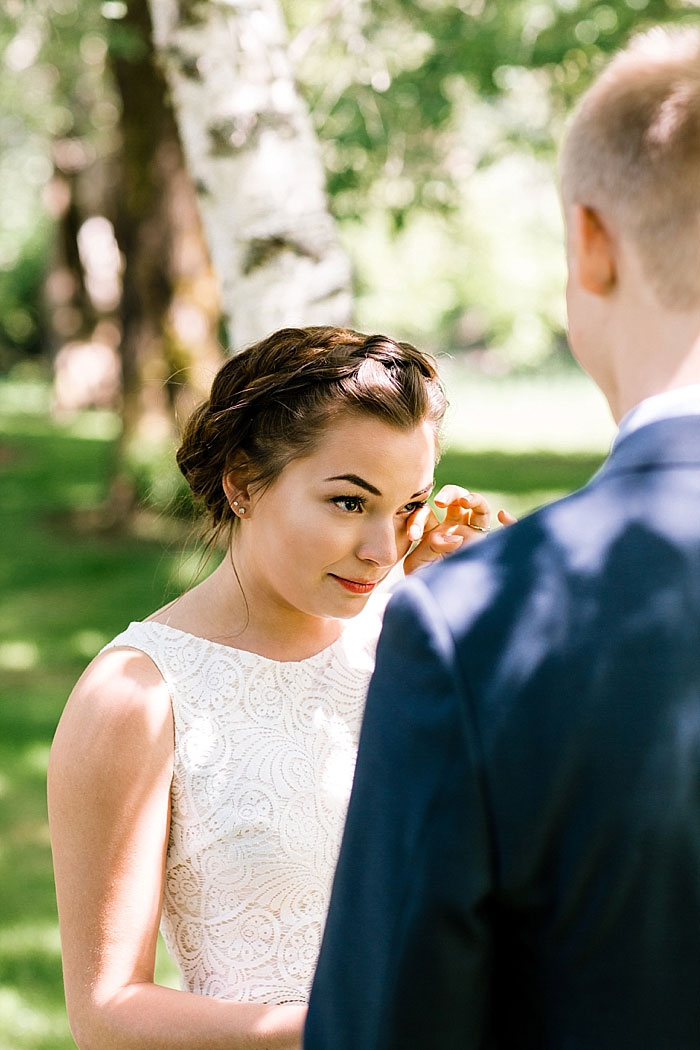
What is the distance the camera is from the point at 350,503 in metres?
2.21

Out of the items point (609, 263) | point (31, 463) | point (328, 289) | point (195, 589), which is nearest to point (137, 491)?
Answer: point (31, 463)

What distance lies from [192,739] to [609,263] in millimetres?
1172

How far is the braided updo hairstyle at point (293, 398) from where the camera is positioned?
2248mm

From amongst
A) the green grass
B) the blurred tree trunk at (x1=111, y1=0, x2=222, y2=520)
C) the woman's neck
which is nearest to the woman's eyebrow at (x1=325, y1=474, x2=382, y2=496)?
the woman's neck

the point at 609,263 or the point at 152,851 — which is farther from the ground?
the point at 609,263

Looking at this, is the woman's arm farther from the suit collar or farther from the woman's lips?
the suit collar

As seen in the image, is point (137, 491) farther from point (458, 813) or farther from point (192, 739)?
point (458, 813)

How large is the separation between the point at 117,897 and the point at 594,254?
1.26 metres

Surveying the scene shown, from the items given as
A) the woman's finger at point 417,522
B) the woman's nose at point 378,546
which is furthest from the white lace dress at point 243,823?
the woman's finger at point 417,522

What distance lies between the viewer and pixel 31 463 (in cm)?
1516

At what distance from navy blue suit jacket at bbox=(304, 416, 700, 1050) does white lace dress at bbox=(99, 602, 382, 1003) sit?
2.84ft

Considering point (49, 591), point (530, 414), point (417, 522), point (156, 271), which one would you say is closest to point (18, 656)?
point (49, 591)

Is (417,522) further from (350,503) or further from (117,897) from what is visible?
(117,897)

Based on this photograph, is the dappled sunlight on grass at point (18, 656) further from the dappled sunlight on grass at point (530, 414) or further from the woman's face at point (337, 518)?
the woman's face at point (337, 518)
